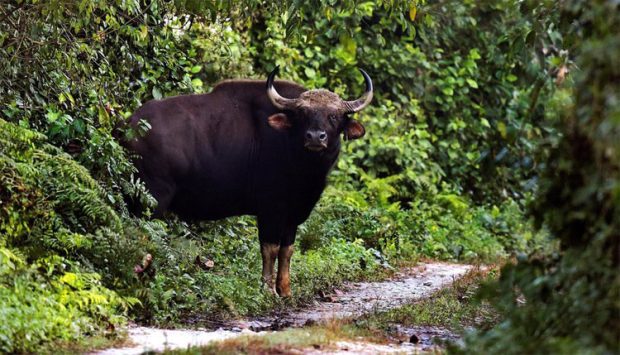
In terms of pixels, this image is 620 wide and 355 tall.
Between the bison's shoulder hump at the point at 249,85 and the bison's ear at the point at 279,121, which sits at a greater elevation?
the bison's shoulder hump at the point at 249,85

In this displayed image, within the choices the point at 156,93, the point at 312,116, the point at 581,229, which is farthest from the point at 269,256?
the point at 581,229

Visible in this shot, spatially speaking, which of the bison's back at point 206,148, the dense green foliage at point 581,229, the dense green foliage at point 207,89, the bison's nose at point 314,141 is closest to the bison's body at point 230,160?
the bison's back at point 206,148

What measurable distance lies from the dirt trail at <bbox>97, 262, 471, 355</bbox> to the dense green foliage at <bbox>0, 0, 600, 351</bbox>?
0.98 ft

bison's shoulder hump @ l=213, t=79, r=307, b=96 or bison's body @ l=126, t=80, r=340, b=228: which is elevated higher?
bison's shoulder hump @ l=213, t=79, r=307, b=96

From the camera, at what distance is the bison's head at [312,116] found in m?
11.2

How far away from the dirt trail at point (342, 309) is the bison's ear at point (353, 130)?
1689 mm

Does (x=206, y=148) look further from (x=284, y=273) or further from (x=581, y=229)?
(x=581, y=229)

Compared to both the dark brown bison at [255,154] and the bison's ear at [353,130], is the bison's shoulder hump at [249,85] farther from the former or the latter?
the bison's ear at [353,130]

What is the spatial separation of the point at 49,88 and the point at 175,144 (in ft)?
4.51

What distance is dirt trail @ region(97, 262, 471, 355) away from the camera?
299 inches

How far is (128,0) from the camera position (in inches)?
396

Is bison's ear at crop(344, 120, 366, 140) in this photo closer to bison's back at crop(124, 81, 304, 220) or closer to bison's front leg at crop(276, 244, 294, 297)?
bison's back at crop(124, 81, 304, 220)

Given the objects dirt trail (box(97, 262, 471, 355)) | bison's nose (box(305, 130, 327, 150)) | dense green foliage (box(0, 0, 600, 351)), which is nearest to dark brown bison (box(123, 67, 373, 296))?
bison's nose (box(305, 130, 327, 150))

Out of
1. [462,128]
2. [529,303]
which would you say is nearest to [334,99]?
[529,303]
